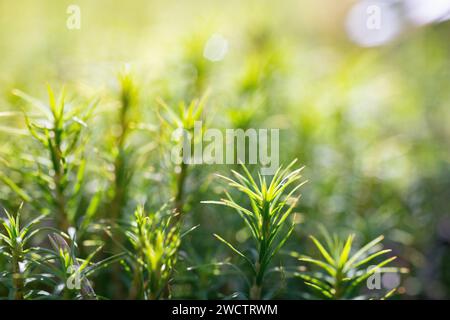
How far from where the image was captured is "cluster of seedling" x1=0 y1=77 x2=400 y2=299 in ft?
1.90

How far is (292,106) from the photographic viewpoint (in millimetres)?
1110

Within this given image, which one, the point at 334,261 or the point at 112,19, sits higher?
the point at 112,19

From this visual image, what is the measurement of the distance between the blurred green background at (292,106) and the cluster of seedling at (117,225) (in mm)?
33

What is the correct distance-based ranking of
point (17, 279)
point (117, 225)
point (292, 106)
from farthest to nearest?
point (292, 106) < point (117, 225) < point (17, 279)

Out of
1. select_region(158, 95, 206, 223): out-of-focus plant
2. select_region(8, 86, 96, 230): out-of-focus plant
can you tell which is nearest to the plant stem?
select_region(8, 86, 96, 230): out-of-focus plant

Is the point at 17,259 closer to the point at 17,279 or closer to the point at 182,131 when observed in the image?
the point at 17,279

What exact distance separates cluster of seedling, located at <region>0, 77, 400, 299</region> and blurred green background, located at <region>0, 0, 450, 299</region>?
33mm

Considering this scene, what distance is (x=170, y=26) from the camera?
1475 mm

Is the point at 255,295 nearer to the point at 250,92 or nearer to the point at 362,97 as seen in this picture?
the point at 250,92

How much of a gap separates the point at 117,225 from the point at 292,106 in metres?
0.59

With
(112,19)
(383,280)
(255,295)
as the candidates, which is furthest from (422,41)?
(255,295)

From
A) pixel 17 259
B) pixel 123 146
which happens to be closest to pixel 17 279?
pixel 17 259

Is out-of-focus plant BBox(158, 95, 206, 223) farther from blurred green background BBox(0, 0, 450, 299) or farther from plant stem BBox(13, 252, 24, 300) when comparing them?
plant stem BBox(13, 252, 24, 300)

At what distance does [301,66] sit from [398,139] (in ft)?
1.20
